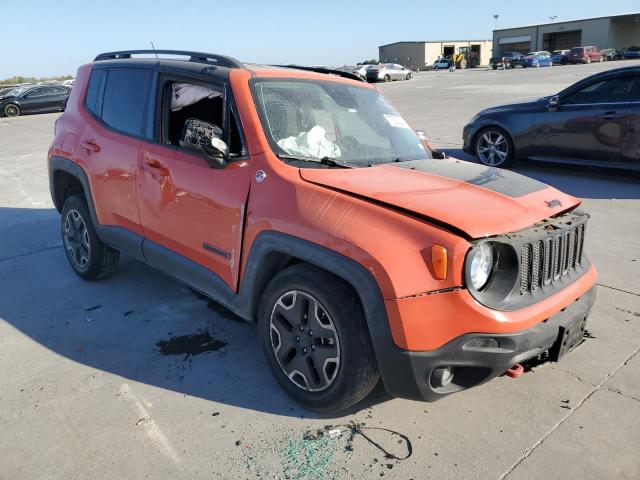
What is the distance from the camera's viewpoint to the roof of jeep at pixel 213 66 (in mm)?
3461

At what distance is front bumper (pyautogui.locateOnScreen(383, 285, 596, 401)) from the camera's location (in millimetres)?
2451

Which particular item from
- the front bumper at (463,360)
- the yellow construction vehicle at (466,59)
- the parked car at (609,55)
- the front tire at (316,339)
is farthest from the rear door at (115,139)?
the yellow construction vehicle at (466,59)

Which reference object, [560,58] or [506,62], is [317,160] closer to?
[506,62]

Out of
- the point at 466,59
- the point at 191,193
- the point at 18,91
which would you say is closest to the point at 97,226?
the point at 191,193

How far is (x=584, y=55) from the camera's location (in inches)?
2232

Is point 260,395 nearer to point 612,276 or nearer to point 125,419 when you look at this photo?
point 125,419

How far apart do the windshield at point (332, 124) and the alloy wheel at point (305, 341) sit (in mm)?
876

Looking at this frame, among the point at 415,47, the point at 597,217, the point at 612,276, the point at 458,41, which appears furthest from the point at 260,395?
the point at 458,41

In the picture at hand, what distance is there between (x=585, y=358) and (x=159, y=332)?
2.89m

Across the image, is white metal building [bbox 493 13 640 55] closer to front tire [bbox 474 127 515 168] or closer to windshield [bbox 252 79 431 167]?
front tire [bbox 474 127 515 168]

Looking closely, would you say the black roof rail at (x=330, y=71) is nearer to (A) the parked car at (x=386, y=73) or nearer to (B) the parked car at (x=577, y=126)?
(B) the parked car at (x=577, y=126)

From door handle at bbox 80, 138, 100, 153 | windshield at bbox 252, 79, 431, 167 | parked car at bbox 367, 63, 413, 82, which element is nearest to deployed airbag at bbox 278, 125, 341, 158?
windshield at bbox 252, 79, 431, 167

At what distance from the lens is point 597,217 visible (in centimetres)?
630

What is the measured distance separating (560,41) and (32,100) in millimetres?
78742
